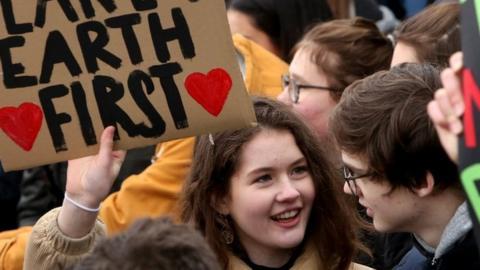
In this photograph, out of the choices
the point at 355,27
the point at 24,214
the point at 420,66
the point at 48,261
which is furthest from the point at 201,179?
the point at 24,214

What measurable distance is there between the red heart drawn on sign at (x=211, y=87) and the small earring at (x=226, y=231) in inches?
23.4

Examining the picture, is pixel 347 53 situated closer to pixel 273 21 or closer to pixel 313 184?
pixel 273 21

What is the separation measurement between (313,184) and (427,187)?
545 millimetres

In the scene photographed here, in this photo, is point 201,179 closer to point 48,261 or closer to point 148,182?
point 48,261

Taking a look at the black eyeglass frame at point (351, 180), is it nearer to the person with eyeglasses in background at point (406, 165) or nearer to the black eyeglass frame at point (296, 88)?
the person with eyeglasses in background at point (406, 165)

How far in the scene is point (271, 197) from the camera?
11.4 feet

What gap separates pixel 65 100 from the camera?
10.1ft

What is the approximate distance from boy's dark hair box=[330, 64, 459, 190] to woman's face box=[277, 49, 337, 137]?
1.13 meters

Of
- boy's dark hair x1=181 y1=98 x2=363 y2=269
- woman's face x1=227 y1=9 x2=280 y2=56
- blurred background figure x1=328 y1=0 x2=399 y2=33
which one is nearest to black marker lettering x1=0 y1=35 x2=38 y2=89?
boy's dark hair x1=181 y1=98 x2=363 y2=269

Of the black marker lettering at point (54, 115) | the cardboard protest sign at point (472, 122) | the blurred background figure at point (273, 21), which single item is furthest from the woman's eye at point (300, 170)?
the blurred background figure at point (273, 21)

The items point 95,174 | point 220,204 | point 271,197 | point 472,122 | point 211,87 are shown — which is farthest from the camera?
point 220,204

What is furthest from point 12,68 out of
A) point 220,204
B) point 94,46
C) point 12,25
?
point 220,204

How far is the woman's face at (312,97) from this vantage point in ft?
14.5

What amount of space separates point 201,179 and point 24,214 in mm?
2318
